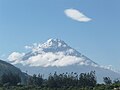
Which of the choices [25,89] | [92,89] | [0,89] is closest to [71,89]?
[92,89]

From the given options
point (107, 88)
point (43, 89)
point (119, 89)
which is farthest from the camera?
point (43, 89)

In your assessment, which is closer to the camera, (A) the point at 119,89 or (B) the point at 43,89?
(A) the point at 119,89

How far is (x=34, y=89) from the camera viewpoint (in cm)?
18175

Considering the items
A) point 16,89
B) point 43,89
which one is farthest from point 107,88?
point 16,89

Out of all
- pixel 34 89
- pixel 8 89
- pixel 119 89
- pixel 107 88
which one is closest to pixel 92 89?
pixel 107 88

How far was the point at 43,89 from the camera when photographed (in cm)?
18025

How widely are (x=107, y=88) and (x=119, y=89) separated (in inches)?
614

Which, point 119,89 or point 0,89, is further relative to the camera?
point 0,89

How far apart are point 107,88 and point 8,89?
55.1 m

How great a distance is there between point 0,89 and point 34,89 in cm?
1822

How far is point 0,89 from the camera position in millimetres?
184625

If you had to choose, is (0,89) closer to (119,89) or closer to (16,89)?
(16,89)

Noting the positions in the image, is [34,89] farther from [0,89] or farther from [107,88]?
[107,88]

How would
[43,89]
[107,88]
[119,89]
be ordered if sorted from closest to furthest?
[119,89] < [107,88] < [43,89]
